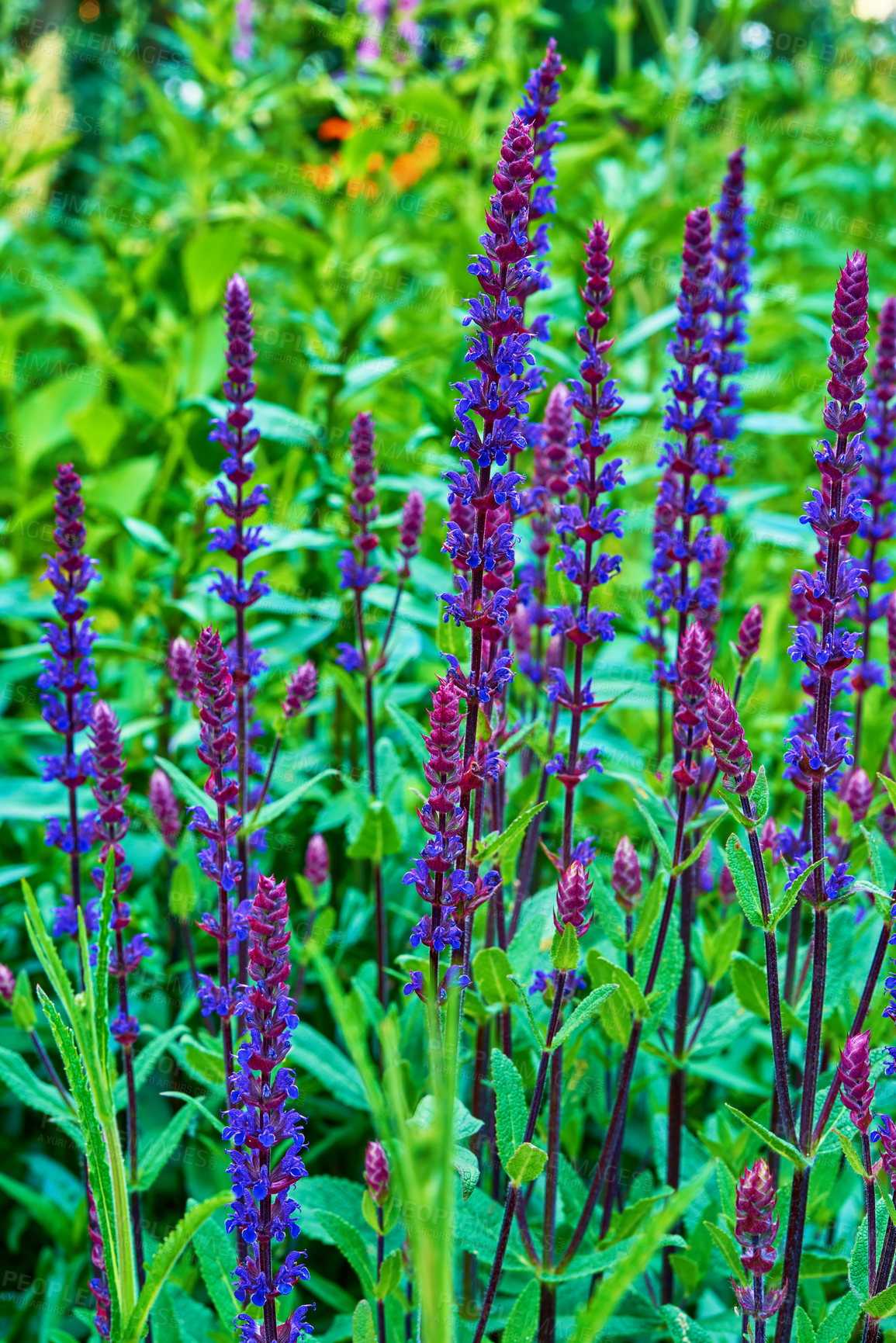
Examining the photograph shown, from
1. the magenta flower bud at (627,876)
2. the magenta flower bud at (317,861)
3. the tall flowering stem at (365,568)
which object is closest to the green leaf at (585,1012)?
the magenta flower bud at (627,876)

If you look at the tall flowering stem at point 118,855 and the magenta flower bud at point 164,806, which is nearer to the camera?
the tall flowering stem at point 118,855

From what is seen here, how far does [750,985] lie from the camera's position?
7.00ft

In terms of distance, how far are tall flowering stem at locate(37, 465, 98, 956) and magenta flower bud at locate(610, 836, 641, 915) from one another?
972 mm

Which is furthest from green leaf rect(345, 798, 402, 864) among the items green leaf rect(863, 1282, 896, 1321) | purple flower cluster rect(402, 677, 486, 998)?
green leaf rect(863, 1282, 896, 1321)

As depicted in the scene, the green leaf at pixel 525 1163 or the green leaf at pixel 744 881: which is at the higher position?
the green leaf at pixel 744 881

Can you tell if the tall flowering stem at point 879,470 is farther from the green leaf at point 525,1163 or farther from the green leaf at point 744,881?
the green leaf at point 525,1163

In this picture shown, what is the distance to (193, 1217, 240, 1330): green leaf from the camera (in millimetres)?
1842

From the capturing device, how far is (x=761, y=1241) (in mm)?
1604

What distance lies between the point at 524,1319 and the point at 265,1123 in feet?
1.87

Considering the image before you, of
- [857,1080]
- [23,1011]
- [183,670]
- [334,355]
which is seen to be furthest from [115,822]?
[334,355]

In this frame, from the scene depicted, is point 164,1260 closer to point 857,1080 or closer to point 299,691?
point 857,1080

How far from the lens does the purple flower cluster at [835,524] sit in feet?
5.10

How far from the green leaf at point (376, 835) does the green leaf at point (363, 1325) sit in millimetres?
922

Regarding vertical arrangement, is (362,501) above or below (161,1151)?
above
